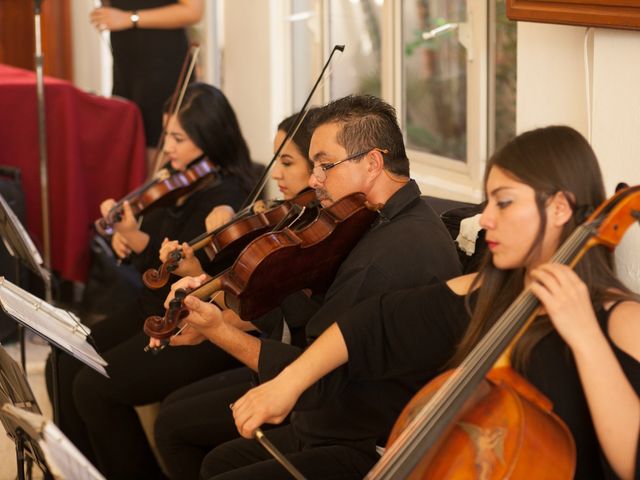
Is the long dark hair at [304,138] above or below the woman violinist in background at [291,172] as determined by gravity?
above

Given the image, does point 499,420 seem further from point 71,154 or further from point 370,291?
point 71,154

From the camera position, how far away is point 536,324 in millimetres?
1475

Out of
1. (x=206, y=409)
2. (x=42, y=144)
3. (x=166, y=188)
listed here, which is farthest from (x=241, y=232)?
(x=42, y=144)

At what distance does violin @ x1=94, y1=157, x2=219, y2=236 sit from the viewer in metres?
3.12

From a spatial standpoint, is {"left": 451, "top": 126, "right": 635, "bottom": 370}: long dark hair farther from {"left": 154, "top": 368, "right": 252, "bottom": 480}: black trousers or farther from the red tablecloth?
the red tablecloth

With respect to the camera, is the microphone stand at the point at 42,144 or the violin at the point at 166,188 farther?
the microphone stand at the point at 42,144

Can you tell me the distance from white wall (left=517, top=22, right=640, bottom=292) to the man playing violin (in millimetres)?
337

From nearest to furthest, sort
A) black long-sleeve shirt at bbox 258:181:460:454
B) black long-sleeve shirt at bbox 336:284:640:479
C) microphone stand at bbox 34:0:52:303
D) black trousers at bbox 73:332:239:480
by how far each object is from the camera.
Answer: black long-sleeve shirt at bbox 336:284:640:479 → black long-sleeve shirt at bbox 258:181:460:454 → black trousers at bbox 73:332:239:480 → microphone stand at bbox 34:0:52:303

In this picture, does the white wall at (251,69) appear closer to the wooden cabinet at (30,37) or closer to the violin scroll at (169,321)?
the violin scroll at (169,321)

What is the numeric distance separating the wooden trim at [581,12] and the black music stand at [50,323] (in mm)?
1068

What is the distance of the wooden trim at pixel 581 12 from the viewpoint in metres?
1.92

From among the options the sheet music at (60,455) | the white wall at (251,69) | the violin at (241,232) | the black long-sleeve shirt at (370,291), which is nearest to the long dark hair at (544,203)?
the black long-sleeve shirt at (370,291)

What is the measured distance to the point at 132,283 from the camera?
12.9ft

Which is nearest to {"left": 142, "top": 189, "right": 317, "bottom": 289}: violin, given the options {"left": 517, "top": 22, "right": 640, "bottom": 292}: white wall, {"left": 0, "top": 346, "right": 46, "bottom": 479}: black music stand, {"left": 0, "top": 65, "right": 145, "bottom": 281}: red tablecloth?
{"left": 517, "top": 22, "right": 640, "bottom": 292}: white wall
